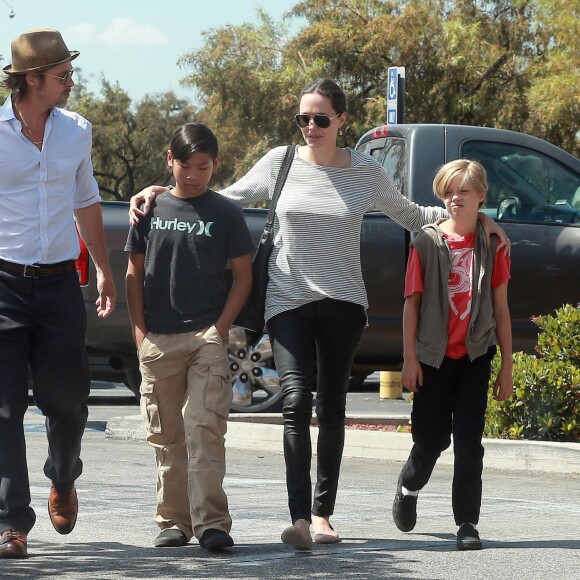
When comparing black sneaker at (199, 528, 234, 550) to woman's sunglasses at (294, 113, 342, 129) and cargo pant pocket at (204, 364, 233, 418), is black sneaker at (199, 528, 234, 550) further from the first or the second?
woman's sunglasses at (294, 113, 342, 129)

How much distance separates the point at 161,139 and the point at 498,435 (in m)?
50.2

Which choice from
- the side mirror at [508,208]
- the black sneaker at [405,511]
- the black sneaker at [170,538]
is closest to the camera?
the black sneaker at [170,538]

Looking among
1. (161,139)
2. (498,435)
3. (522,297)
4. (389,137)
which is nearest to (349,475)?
(498,435)

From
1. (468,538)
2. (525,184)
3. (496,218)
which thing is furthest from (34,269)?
(525,184)

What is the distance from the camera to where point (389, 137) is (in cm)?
1070

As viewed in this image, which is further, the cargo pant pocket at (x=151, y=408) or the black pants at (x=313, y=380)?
the cargo pant pocket at (x=151, y=408)

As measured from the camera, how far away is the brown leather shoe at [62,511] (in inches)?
225

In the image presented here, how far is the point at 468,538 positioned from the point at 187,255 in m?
1.57

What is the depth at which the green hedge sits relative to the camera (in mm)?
9164

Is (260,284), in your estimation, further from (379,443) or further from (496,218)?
(496,218)

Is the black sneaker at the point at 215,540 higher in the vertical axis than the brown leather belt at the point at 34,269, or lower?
lower

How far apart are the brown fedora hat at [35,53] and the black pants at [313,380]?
1357 millimetres

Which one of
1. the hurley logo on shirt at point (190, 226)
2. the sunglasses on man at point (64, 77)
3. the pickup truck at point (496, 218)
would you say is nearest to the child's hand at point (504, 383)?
the hurley logo on shirt at point (190, 226)

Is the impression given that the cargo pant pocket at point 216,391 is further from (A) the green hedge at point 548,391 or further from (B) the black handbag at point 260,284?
(A) the green hedge at point 548,391
